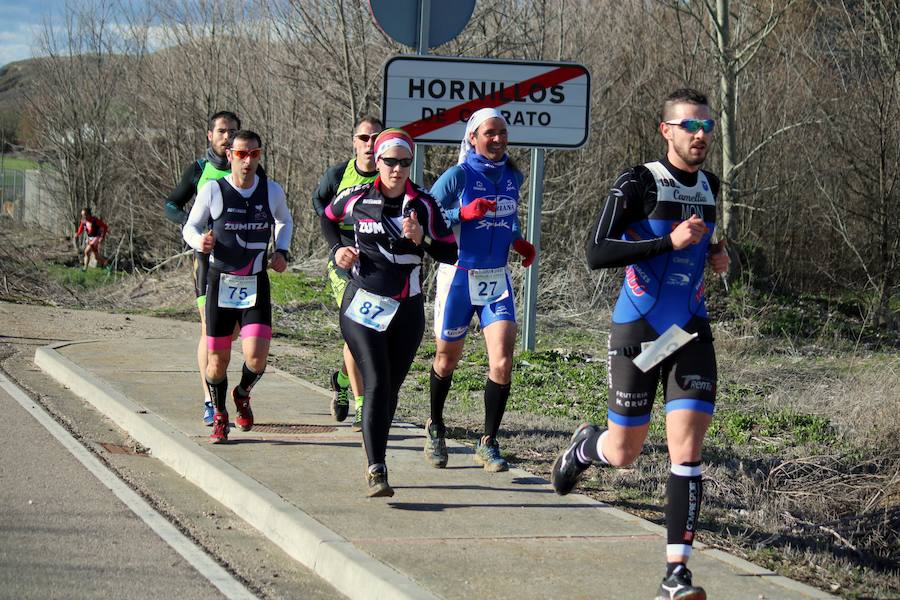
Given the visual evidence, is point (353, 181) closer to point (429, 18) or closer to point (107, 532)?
point (429, 18)

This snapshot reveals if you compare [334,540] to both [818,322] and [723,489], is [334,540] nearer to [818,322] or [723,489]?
[723,489]

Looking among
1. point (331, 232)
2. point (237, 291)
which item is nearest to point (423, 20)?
point (237, 291)

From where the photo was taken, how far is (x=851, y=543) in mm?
6332

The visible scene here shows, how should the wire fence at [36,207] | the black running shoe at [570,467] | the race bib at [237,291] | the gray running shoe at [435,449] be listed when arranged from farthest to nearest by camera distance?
the wire fence at [36,207], the race bib at [237,291], the gray running shoe at [435,449], the black running shoe at [570,467]

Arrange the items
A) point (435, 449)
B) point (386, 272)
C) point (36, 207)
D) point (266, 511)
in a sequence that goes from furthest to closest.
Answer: point (36, 207), point (435, 449), point (386, 272), point (266, 511)

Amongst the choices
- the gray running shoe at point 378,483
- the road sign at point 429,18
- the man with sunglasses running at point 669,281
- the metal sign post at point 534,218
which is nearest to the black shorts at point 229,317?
the gray running shoe at point 378,483

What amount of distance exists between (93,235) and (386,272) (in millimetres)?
28852

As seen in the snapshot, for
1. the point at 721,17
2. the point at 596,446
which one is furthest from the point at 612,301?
the point at 596,446

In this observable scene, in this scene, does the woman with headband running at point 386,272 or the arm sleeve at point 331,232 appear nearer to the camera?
the woman with headband running at point 386,272

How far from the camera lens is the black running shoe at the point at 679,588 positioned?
4.71 metres

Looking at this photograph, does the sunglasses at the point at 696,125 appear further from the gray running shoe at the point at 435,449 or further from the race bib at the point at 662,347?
the gray running shoe at the point at 435,449

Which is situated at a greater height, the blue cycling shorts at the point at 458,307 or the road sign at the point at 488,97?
the road sign at the point at 488,97

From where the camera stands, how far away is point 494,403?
24.6ft

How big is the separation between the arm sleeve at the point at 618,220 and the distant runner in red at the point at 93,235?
29542 millimetres
